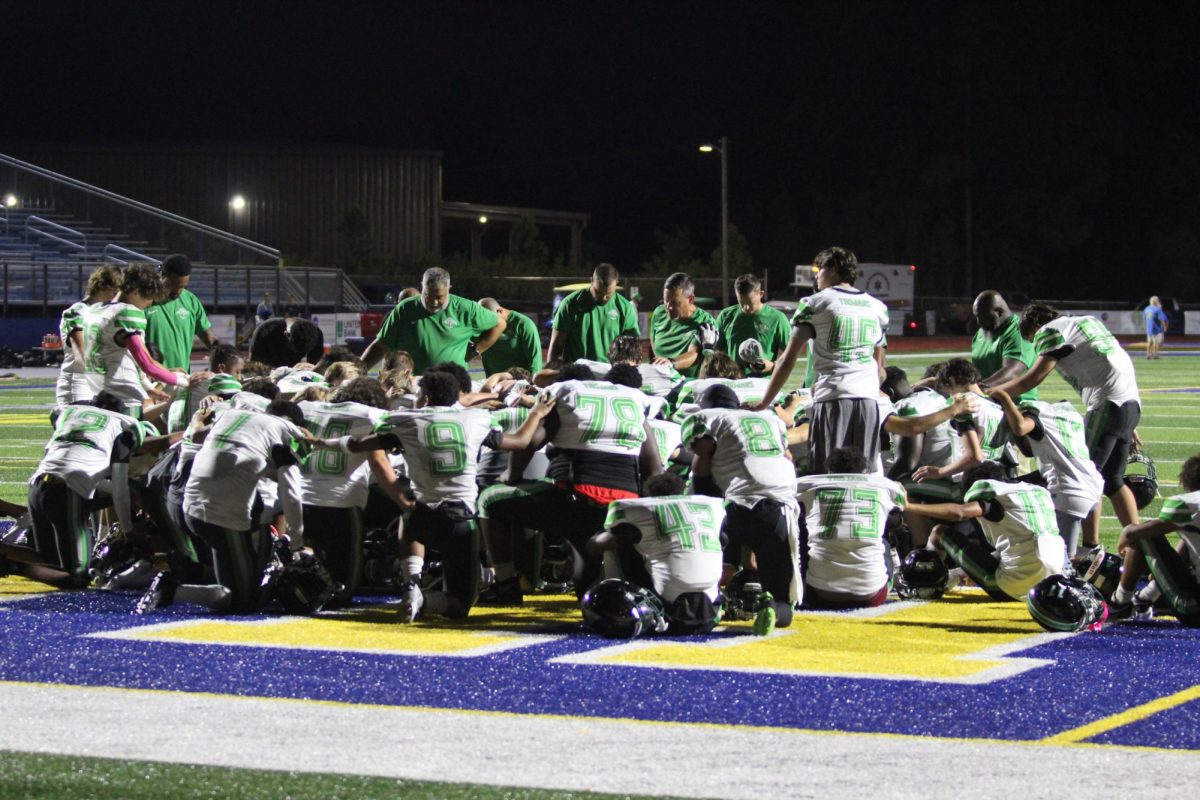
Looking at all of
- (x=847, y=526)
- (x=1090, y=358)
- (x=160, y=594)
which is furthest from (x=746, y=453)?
(x=160, y=594)

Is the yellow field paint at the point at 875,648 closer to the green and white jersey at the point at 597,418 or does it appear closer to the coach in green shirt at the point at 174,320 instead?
the green and white jersey at the point at 597,418

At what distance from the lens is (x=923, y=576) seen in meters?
9.38

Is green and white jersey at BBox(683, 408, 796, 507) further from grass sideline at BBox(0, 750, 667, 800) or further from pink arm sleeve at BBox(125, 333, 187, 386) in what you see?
pink arm sleeve at BBox(125, 333, 187, 386)

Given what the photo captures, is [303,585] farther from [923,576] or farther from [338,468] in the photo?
[923,576]

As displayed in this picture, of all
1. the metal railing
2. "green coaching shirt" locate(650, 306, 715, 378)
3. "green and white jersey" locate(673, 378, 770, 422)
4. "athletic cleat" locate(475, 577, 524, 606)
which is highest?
the metal railing

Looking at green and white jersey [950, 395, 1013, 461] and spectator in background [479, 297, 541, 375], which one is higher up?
spectator in background [479, 297, 541, 375]

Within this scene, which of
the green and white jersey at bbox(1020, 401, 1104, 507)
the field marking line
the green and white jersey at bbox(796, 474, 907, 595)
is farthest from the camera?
the green and white jersey at bbox(1020, 401, 1104, 507)

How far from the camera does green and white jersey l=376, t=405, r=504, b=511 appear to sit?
28.7 ft

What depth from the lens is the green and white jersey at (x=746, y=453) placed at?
340 inches

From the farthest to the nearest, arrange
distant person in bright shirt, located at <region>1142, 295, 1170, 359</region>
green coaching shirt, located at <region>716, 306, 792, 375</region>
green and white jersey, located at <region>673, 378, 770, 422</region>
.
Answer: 1. distant person in bright shirt, located at <region>1142, 295, 1170, 359</region>
2. green coaching shirt, located at <region>716, 306, 792, 375</region>
3. green and white jersey, located at <region>673, 378, 770, 422</region>

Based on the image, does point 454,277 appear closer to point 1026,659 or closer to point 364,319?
point 364,319

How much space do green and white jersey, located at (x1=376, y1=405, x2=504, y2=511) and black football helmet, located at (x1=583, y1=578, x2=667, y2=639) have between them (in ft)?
3.19

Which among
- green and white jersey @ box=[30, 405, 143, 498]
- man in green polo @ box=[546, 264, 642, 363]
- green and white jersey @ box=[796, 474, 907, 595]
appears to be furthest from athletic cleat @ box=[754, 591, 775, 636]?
man in green polo @ box=[546, 264, 642, 363]

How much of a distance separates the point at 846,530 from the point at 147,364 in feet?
15.3
